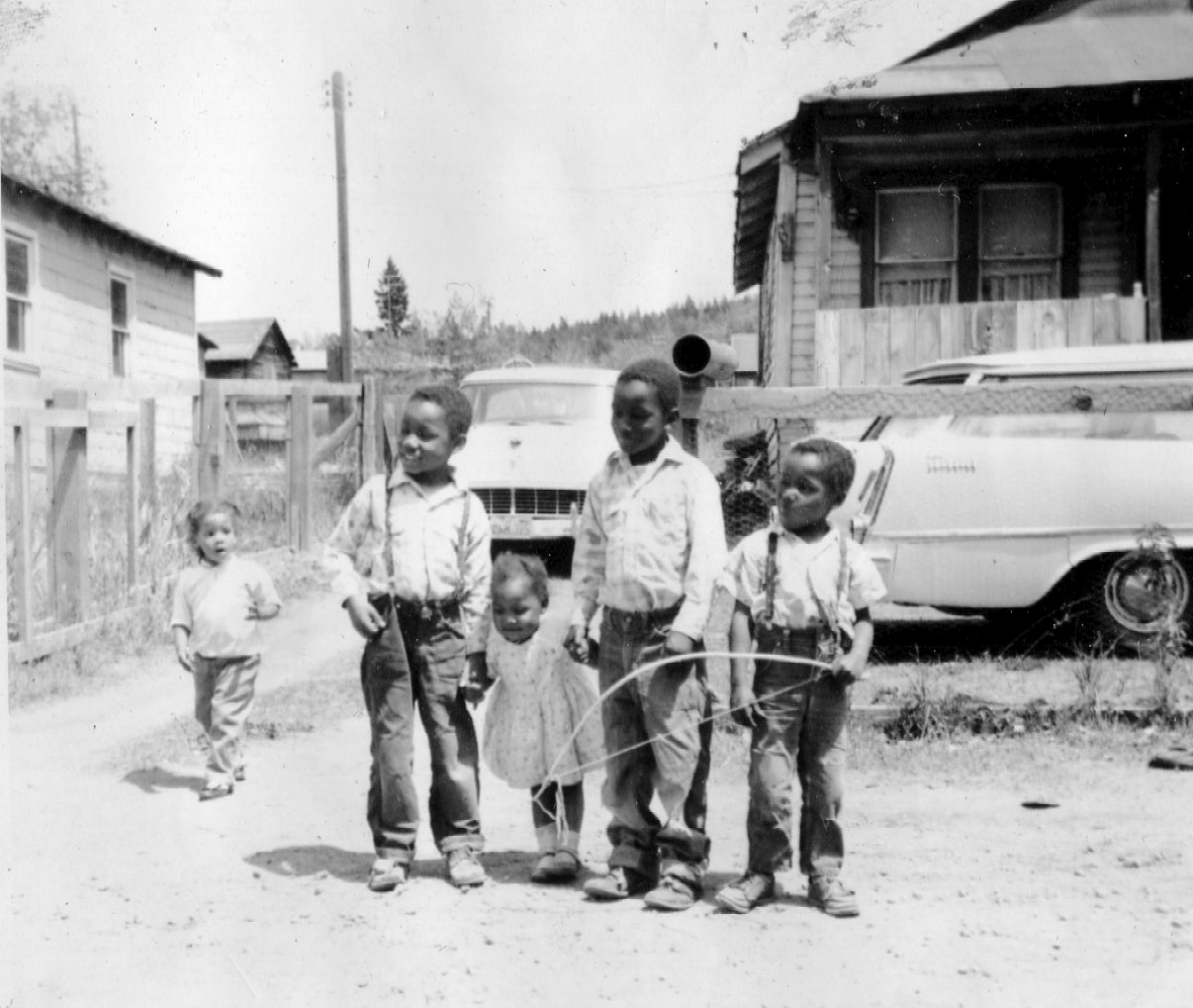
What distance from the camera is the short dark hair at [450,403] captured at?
4043mm

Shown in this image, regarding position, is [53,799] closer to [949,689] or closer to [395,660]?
[395,660]

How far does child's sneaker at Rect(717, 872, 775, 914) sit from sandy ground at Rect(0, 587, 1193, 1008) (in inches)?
1.6

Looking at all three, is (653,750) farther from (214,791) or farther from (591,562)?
(214,791)

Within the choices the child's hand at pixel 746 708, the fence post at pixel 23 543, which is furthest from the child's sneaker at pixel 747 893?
the fence post at pixel 23 543

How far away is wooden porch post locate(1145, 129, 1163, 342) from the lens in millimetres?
11461

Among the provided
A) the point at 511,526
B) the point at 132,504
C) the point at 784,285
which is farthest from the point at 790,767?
the point at 784,285

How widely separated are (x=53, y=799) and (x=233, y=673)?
80 cm

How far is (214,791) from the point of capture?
5.03 m

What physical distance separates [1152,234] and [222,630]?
9370 mm

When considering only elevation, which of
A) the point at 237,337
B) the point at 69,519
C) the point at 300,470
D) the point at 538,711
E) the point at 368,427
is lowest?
the point at 538,711

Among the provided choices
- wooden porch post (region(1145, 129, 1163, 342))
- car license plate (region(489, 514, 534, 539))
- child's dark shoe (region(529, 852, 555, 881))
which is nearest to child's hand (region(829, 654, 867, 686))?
child's dark shoe (region(529, 852, 555, 881))

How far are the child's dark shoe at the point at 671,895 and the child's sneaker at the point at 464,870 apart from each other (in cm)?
52

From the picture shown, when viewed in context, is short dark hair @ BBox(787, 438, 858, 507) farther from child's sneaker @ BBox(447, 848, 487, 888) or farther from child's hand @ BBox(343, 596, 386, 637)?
child's sneaker @ BBox(447, 848, 487, 888)

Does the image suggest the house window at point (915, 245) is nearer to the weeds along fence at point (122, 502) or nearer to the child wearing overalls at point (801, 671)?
the weeds along fence at point (122, 502)
